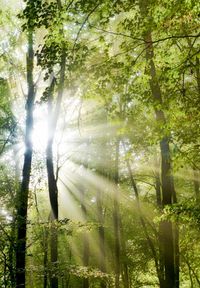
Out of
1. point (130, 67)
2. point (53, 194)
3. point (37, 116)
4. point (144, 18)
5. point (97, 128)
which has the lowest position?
point (53, 194)

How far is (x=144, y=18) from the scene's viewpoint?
697 cm

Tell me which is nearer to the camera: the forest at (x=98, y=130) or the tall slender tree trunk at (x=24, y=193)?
the forest at (x=98, y=130)

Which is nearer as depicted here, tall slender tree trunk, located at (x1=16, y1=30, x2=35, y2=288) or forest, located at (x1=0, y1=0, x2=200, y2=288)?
forest, located at (x1=0, y1=0, x2=200, y2=288)

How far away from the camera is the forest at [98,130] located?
6793 millimetres

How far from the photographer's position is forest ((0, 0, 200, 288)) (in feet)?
22.3

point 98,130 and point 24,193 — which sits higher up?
point 98,130

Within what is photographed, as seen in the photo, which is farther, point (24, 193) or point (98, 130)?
point (98, 130)

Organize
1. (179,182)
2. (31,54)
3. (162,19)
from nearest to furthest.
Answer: (162,19)
(31,54)
(179,182)

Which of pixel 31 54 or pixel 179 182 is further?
pixel 179 182

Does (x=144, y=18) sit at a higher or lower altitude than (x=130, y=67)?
higher

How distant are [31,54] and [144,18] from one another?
1097 centimetres

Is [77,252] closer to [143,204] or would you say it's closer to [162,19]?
[143,204]

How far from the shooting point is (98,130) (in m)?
26.3

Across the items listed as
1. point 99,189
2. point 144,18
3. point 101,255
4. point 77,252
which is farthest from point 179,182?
point 144,18
